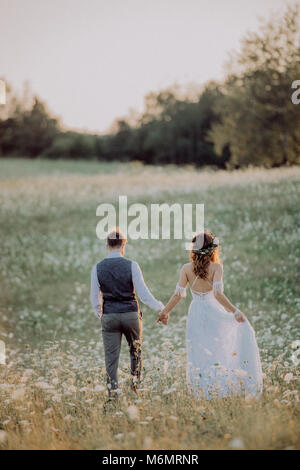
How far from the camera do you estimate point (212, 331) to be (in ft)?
21.6

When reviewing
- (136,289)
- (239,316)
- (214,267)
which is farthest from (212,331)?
(136,289)

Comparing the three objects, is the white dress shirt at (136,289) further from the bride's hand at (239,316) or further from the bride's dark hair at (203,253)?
the bride's hand at (239,316)

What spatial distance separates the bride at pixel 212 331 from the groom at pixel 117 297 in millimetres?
551

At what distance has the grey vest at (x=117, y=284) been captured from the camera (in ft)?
20.8

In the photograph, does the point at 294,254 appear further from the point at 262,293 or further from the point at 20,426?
the point at 20,426

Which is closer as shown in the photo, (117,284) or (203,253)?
(117,284)

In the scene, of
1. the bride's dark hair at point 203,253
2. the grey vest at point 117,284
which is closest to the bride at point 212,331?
the bride's dark hair at point 203,253

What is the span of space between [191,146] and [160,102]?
32.9 feet

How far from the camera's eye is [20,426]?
5684 mm

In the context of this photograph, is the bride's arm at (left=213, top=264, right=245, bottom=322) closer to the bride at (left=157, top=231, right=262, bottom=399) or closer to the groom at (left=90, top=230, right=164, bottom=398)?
the bride at (left=157, top=231, right=262, bottom=399)

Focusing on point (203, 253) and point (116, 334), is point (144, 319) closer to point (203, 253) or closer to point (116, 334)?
point (116, 334)

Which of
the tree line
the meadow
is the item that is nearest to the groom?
the meadow

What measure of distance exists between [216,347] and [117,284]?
1.61 metres

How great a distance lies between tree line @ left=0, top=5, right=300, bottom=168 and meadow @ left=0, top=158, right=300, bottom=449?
8578 mm
